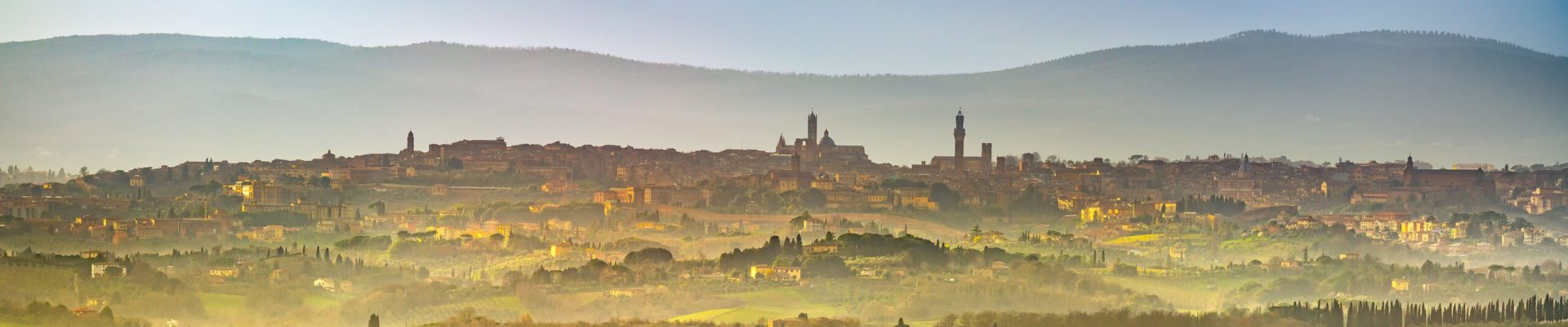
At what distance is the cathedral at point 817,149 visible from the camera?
36469mm

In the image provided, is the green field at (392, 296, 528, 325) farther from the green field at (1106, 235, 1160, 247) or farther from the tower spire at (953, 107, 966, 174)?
the tower spire at (953, 107, 966, 174)

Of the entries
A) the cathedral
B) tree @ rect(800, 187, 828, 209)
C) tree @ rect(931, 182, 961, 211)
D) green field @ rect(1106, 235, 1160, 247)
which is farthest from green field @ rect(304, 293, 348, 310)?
the cathedral

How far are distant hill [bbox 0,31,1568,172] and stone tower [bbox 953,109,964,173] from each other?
443 millimetres

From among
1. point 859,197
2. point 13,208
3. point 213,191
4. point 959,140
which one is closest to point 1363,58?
point 959,140

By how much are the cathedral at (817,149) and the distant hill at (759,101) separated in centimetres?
46

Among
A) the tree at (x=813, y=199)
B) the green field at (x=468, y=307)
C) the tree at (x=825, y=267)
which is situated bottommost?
the green field at (x=468, y=307)

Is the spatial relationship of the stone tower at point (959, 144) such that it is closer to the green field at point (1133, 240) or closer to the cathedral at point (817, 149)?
the cathedral at point (817, 149)

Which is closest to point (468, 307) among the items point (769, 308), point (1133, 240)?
point (769, 308)

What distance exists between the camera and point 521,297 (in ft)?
74.4

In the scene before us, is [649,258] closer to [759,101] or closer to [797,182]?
[797,182]

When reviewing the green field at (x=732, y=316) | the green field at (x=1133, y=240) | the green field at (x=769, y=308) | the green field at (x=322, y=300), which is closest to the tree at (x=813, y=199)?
the green field at (x=1133, y=240)

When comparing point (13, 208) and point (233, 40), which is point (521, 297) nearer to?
point (13, 208)

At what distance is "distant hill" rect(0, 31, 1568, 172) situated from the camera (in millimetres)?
35125

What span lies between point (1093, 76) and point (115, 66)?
17770 mm
